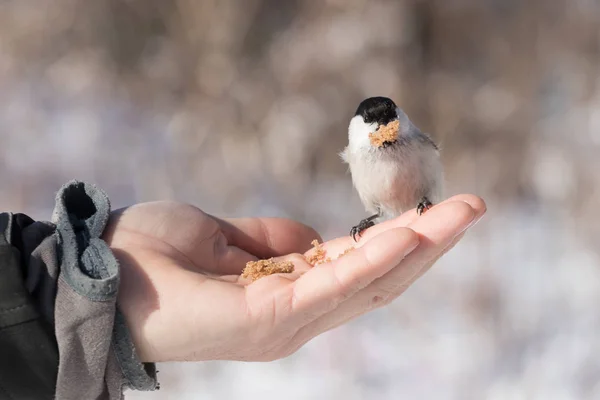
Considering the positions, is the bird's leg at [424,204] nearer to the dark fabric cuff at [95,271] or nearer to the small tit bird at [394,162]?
the small tit bird at [394,162]

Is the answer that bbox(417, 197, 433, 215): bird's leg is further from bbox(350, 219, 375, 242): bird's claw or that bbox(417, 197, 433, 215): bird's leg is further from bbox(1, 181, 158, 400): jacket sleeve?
bbox(1, 181, 158, 400): jacket sleeve

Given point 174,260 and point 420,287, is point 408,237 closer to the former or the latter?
point 174,260

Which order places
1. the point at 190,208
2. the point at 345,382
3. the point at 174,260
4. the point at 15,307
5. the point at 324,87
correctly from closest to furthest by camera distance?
the point at 15,307 < the point at 174,260 < the point at 190,208 < the point at 345,382 < the point at 324,87

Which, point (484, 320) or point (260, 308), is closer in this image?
point (260, 308)

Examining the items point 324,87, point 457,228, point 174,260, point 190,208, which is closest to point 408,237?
point 457,228

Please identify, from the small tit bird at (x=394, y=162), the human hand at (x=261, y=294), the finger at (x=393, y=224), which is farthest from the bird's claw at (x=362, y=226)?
the human hand at (x=261, y=294)

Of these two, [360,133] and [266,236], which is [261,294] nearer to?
[266,236]

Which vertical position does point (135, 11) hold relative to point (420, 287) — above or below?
above
